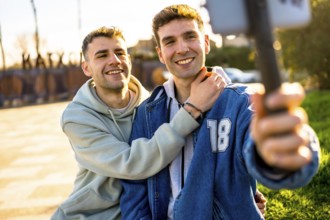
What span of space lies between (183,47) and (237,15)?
1.38 meters

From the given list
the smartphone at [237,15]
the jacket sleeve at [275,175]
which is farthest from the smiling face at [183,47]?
the smartphone at [237,15]

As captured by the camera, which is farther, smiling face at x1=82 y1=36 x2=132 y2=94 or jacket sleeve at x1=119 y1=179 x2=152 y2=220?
smiling face at x1=82 y1=36 x2=132 y2=94

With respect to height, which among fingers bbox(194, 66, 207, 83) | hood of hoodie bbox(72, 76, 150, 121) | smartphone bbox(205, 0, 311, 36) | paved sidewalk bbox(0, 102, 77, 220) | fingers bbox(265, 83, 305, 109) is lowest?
paved sidewalk bbox(0, 102, 77, 220)

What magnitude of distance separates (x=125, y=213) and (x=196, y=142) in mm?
629

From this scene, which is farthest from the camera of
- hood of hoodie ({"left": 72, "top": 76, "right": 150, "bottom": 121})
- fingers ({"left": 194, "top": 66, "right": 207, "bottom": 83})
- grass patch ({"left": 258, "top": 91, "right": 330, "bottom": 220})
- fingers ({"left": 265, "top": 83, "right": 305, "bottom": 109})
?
grass patch ({"left": 258, "top": 91, "right": 330, "bottom": 220})

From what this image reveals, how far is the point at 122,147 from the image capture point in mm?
2445

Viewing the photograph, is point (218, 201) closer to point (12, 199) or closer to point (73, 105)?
point (73, 105)

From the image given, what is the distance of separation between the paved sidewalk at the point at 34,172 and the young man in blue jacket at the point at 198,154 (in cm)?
266

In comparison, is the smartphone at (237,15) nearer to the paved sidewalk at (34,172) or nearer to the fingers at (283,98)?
the fingers at (283,98)

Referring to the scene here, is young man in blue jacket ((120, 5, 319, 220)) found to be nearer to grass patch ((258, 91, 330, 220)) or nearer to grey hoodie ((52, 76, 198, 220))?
grey hoodie ((52, 76, 198, 220))

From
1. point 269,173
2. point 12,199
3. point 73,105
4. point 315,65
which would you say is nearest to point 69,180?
point 12,199

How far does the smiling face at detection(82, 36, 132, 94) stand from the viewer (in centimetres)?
282

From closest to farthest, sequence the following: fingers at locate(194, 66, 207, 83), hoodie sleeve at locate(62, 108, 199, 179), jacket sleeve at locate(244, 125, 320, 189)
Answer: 1. jacket sleeve at locate(244, 125, 320, 189)
2. hoodie sleeve at locate(62, 108, 199, 179)
3. fingers at locate(194, 66, 207, 83)

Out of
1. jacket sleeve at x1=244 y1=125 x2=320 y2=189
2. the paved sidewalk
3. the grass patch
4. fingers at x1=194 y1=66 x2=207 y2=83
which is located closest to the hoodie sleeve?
fingers at x1=194 y1=66 x2=207 y2=83
